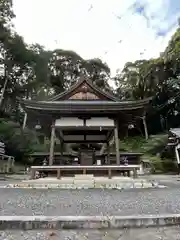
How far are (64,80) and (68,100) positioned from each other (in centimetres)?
2604

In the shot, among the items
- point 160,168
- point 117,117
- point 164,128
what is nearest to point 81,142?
point 117,117

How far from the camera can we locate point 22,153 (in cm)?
2402

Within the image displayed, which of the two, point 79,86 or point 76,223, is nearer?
point 76,223

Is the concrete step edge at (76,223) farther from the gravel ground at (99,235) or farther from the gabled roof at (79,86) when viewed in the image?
the gabled roof at (79,86)

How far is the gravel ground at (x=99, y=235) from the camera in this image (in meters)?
2.71

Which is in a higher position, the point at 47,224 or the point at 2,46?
the point at 2,46

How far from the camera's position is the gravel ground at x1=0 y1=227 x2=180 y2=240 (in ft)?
8.90

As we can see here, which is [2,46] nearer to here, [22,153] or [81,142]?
[22,153]

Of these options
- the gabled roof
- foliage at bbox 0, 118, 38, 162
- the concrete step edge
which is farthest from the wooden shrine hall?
foliage at bbox 0, 118, 38, 162

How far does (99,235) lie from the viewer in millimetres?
2773

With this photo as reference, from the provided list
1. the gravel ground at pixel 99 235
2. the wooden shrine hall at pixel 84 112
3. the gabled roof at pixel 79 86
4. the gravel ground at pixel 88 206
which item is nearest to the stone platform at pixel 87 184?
the wooden shrine hall at pixel 84 112

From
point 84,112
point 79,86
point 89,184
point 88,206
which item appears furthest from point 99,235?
point 79,86

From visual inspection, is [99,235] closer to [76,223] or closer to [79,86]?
[76,223]

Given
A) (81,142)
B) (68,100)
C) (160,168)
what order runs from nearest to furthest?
(68,100) < (81,142) < (160,168)
